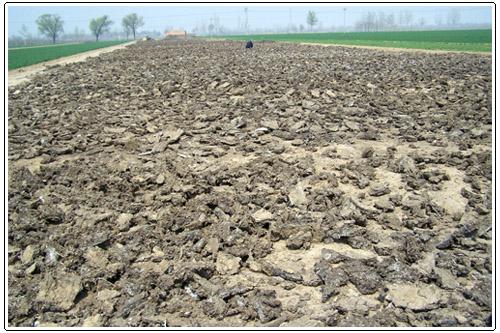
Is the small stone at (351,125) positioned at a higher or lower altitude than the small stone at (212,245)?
higher

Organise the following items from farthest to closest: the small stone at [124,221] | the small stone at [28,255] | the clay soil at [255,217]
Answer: the small stone at [124,221] < the small stone at [28,255] < the clay soil at [255,217]

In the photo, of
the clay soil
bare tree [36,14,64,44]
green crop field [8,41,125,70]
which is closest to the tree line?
bare tree [36,14,64,44]

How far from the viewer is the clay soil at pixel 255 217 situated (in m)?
3.61

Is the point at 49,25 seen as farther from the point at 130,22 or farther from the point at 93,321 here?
the point at 93,321

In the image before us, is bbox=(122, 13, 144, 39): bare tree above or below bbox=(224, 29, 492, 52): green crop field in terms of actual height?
above

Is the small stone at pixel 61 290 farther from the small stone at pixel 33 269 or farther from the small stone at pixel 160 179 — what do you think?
the small stone at pixel 160 179

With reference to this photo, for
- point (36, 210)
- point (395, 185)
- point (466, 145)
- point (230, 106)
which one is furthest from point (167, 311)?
point (230, 106)

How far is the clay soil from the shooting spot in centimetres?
361

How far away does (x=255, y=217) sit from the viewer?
5.03m

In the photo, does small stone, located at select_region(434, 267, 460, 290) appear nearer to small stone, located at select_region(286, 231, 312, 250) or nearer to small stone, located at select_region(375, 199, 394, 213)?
small stone, located at select_region(375, 199, 394, 213)

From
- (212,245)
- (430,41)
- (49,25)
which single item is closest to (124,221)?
(212,245)

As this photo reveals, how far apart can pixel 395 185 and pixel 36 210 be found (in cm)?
522

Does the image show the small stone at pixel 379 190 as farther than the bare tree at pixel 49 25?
No

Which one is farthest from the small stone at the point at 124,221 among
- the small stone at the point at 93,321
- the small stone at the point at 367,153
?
the small stone at the point at 367,153
